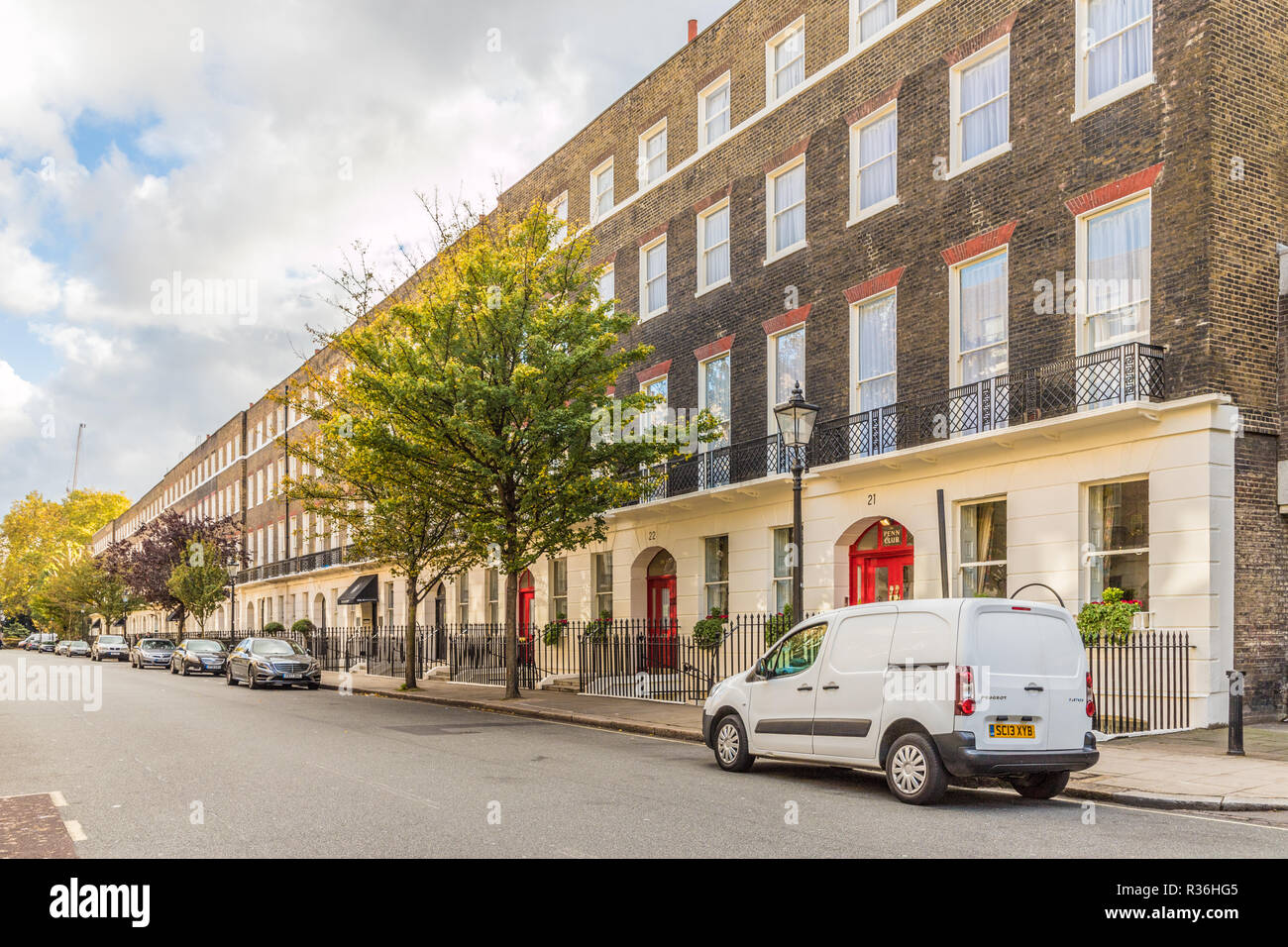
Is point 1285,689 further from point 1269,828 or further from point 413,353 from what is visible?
point 413,353

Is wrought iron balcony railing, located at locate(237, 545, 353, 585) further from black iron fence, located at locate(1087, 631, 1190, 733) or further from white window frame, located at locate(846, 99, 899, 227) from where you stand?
black iron fence, located at locate(1087, 631, 1190, 733)

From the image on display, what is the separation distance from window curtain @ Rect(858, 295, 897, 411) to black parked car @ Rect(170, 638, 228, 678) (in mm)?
27217

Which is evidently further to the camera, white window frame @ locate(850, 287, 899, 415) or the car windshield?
the car windshield

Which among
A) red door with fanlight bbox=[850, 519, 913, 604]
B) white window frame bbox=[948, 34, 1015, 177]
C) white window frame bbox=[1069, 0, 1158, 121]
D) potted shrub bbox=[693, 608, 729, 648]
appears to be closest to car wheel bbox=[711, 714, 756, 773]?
red door with fanlight bbox=[850, 519, 913, 604]

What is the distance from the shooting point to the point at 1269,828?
29.9 ft

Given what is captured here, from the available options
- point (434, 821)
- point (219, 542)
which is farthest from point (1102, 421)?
point (219, 542)

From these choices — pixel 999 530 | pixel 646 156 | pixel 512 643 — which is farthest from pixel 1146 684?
pixel 646 156

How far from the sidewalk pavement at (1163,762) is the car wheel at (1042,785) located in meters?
0.38

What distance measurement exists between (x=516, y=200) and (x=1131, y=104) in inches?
878

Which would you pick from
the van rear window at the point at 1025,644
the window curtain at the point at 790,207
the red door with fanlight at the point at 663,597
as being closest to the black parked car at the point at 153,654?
the red door with fanlight at the point at 663,597

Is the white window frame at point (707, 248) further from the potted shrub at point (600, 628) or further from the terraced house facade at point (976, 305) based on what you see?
the potted shrub at point (600, 628)

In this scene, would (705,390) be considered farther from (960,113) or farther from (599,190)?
(960,113)

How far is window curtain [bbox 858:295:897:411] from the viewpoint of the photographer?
67.1ft

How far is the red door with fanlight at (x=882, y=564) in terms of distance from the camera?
20219 mm
